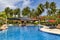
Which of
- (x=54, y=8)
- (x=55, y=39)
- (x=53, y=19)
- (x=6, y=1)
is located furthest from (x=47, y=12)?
(x=55, y=39)

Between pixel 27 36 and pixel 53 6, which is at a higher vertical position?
pixel 53 6

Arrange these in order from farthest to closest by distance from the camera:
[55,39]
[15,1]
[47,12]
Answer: [47,12] → [15,1] → [55,39]

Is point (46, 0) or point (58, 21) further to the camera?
point (58, 21)

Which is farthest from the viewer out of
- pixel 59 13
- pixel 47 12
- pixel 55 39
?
pixel 59 13

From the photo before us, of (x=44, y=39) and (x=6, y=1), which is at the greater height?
(x=6, y=1)

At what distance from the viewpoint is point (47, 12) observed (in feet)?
36.8

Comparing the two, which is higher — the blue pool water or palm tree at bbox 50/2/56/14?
palm tree at bbox 50/2/56/14

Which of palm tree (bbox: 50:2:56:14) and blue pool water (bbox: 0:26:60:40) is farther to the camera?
palm tree (bbox: 50:2:56:14)

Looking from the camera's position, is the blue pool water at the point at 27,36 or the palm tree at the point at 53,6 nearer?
the blue pool water at the point at 27,36

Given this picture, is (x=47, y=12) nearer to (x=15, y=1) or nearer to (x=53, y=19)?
(x=53, y=19)

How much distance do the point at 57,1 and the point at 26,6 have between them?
2460 mm

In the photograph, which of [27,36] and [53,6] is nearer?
[27,36]

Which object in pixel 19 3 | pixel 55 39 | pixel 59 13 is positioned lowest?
pixel 55 39

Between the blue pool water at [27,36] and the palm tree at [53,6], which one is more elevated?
the palm tree at [53,6]
